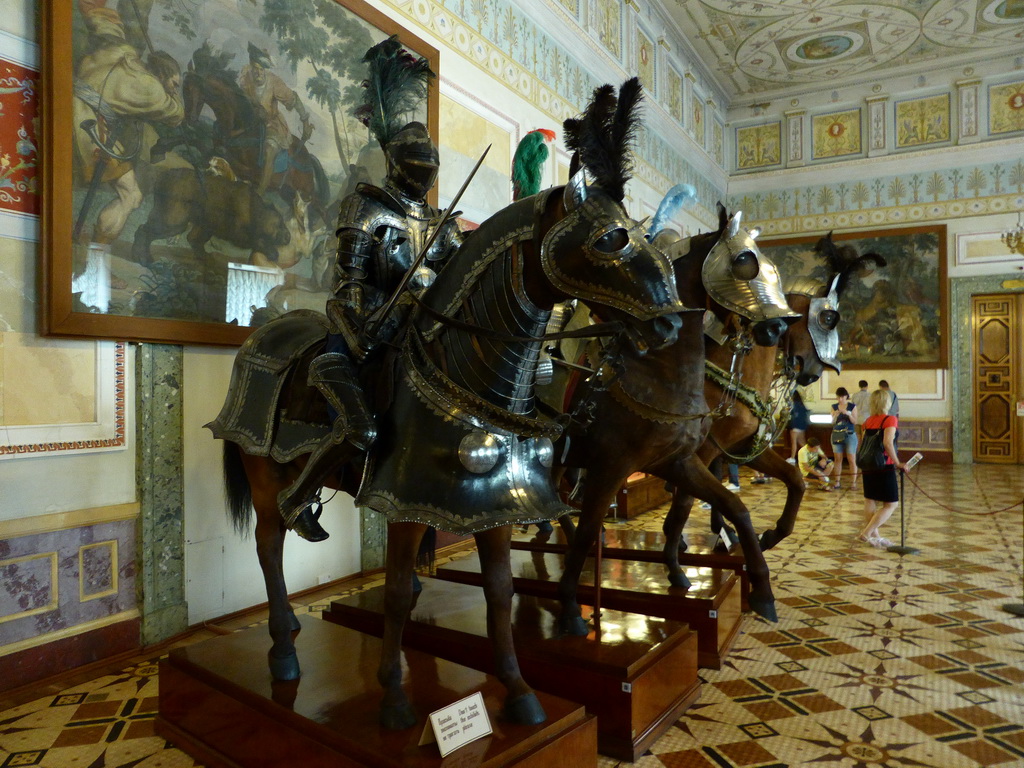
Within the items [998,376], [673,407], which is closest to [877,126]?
[998,376]

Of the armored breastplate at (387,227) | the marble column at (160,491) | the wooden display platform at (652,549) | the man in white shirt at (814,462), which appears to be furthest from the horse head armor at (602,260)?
the man in white shirt at (814,462)

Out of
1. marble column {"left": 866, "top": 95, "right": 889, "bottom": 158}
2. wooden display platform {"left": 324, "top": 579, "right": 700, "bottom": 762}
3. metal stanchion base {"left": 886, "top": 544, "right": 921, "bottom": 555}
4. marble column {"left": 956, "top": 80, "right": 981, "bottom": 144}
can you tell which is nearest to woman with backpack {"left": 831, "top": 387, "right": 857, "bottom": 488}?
metal stanchion base {"left": 886, "top": 544, "right": 921, "bottom": 555}

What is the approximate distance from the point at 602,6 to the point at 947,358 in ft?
35.2

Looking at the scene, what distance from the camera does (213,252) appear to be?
4.24 metres

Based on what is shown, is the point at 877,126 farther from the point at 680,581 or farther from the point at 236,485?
the point at 236,485

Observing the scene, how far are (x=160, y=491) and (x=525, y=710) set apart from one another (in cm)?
272

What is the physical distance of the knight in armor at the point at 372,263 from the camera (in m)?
2.38

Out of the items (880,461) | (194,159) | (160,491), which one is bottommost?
(880,461)

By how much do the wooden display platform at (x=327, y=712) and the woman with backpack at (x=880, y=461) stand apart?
5.10m

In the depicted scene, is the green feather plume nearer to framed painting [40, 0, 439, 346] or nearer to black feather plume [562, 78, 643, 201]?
black feather plume [562, 78, 643, 201]

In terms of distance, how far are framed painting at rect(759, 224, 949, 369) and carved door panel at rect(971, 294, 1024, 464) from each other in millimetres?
739

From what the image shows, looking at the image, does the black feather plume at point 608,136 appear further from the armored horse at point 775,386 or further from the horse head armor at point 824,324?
the horse head armor at point 824,324

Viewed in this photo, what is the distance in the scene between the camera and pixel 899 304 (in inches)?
596

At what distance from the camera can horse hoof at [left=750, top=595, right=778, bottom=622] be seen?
4.09 metres
